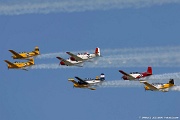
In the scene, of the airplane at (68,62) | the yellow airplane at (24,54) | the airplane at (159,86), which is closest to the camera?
the airplane at (159,86)

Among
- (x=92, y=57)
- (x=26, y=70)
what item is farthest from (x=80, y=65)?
(x=26, y=70)

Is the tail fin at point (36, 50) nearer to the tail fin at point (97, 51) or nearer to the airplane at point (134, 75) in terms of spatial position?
the tail fin at point (97, 51)

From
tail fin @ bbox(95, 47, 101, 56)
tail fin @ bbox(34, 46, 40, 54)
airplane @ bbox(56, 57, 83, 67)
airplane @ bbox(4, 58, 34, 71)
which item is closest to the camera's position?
tail fin @ bbox(95, 47, 101, 56)

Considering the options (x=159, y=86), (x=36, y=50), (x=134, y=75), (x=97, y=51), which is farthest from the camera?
(x=36, y=50)

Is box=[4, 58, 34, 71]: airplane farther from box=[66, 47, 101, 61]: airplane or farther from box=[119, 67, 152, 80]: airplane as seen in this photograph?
box=[119, 67, 152, 80]: airplane

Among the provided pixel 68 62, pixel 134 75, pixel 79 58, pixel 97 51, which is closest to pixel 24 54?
pixel 68 62

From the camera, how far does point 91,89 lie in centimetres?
14425

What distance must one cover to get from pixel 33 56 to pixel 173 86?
2877cm

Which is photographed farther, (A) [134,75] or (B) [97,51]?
(B) [97,51]

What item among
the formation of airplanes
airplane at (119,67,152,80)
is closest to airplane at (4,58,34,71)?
the formation of airplanes

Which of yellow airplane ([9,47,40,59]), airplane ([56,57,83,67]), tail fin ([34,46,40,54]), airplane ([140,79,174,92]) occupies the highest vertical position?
tail fin ([34,46,40,54])

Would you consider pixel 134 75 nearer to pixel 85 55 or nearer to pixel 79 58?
pixel 85 55

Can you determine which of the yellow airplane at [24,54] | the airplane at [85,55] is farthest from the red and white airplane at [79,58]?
the yellow airplane at [24,54]

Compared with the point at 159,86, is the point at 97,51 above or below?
above
